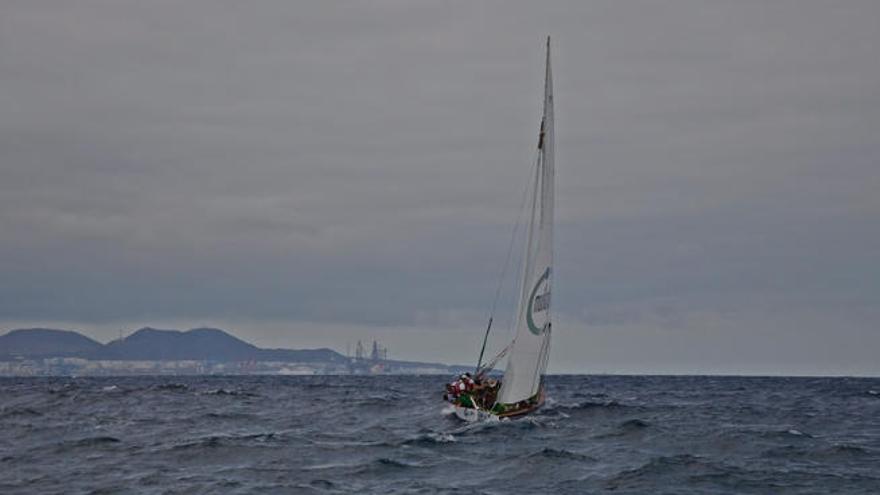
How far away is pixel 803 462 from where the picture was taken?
4144cm

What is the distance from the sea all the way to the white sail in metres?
2.47

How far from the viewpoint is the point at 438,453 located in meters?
44.1

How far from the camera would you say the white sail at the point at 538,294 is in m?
53.0

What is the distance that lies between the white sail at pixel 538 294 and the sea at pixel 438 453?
247 centimetres

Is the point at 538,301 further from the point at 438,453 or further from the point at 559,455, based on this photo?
the point at 559,455

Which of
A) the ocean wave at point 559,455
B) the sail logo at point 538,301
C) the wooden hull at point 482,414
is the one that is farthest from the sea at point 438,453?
the sail logo at point 538,301

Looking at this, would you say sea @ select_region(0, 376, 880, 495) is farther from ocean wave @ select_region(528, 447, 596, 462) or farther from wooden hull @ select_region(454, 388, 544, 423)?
wooden hull @ select_region(454, 388, 544, 423)

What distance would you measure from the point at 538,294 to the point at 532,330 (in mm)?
1807

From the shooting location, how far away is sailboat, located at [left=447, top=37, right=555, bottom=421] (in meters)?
53.1

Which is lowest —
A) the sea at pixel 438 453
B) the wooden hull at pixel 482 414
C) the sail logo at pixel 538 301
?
the sea at pixel 438 453

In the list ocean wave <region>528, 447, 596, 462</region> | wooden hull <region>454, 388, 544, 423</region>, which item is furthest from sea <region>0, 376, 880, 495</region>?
wooden hull <region>454, 388, 544, 423</region>

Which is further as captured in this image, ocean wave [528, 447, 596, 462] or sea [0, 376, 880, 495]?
ocean wave [528, 447, 596, 462]

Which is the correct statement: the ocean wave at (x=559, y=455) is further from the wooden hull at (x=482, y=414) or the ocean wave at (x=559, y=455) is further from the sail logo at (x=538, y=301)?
the wooden hull at (x=482, y=414)

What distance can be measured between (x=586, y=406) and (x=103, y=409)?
32.0m
